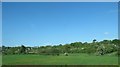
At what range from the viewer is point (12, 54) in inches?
631

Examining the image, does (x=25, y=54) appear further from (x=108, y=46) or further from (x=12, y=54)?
(x=108, y=46)

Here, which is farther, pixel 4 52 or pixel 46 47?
pixel 46 47

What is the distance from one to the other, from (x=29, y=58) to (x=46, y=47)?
5.16 ft

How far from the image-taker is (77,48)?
18375mm

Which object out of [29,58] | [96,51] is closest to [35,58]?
[29,58]

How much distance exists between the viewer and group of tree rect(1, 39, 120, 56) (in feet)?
54.8

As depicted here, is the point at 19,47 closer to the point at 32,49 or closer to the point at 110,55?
the point at 32,49

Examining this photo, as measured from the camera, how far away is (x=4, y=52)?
15359mm

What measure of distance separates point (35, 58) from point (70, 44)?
258 centimetres

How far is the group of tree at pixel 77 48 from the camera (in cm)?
1670

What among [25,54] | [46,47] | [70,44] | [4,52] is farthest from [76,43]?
[4,52]

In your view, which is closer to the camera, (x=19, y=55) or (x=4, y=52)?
(x=4, y=52)

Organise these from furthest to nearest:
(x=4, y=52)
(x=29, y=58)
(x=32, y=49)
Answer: (x=32, y=49) < (x=29, y=58) < (x=4, y=52)

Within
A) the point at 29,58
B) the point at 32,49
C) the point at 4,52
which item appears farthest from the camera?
the point at 32,49
